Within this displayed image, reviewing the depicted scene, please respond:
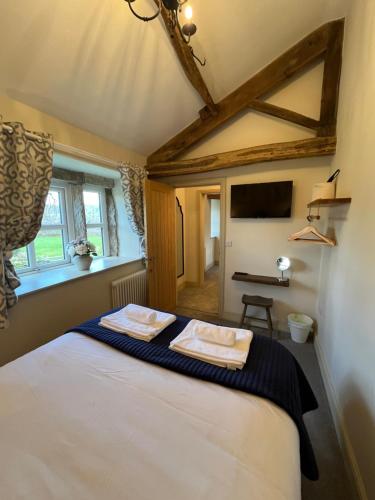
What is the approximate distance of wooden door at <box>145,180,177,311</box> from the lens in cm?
289

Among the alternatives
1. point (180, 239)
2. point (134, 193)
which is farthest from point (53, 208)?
point (180, 239)

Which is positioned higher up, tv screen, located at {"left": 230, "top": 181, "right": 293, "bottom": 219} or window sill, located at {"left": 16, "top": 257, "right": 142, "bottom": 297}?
tv screen, located at {"left": 230, "top": 181, "right": 293, "bottom": 219}

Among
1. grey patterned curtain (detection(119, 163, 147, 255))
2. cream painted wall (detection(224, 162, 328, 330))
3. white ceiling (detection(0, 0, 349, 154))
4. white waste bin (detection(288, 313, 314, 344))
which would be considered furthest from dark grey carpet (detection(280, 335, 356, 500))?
white ceiling (detection(0, 0, 349, 154))

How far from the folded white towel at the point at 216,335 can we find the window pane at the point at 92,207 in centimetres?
236

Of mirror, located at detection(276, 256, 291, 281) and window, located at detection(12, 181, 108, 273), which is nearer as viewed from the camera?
window, located at detection(12, 181, 108, 273)

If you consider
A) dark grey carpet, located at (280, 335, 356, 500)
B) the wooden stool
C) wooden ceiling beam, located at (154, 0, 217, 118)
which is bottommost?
dark grey carpet, located at (280, 335, 356, 500)

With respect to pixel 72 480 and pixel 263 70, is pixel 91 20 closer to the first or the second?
pixel 263 70

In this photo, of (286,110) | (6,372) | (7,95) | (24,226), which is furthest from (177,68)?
(6,372)

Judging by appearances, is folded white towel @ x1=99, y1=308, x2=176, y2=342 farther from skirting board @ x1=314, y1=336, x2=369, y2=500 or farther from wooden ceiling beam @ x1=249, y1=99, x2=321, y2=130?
wooden ceiling beam @ x1=249, y1=99, x2=321, y2=130

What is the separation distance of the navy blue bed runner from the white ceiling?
197cm

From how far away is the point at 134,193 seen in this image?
9.06 ft

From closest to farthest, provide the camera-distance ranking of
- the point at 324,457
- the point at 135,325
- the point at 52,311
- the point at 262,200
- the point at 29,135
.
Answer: the point at 324,457 < the point at 135,325 < the point at 29,135 < the point at 52,311 < the point at 262,200

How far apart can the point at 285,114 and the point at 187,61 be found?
4.08 ft

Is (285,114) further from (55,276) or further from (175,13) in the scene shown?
(55,276)
